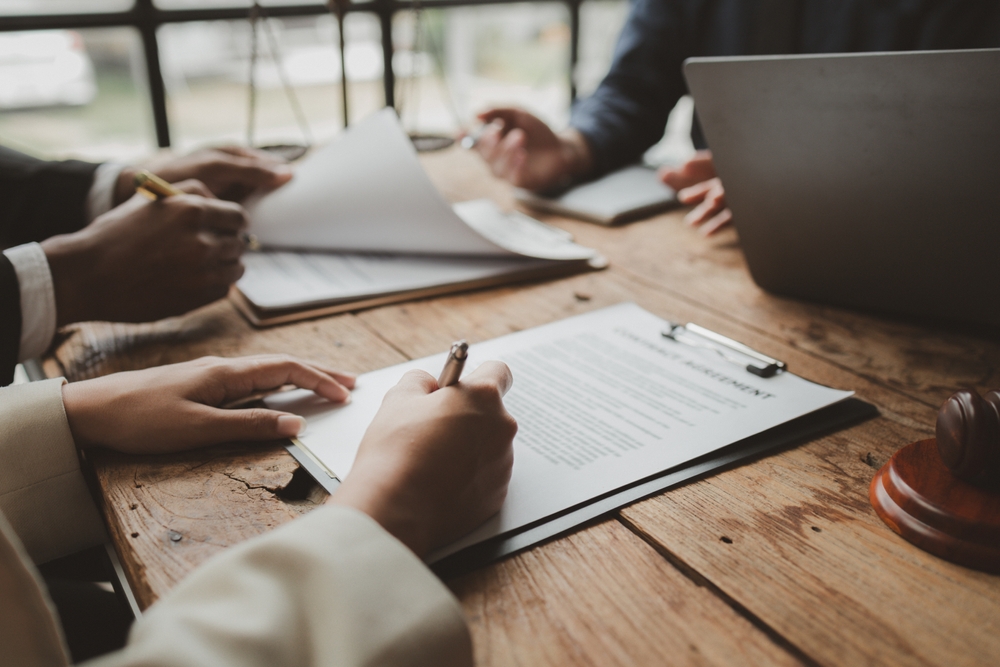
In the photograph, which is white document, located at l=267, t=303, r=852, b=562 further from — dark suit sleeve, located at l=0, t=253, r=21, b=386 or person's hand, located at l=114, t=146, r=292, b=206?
person's hand, located at l=114, t=146, r=292, b=206

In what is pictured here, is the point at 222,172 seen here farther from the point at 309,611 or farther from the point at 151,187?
the point at 309,611

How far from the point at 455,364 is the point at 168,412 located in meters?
0.25

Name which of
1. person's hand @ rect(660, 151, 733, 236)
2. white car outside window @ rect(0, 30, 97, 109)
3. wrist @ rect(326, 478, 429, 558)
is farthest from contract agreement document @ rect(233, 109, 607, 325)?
white car outside window @ rect(0, 30, 97, 109)

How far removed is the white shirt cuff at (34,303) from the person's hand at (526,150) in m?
0.75

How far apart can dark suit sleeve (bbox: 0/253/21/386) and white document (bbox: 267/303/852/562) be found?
1.04 ft

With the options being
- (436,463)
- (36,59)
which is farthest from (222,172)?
(36,59)

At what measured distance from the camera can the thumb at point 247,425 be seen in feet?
1.97

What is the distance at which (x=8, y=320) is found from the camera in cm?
76

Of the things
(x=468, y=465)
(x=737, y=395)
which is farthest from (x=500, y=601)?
(x=737, y=395)

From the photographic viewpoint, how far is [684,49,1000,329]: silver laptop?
0.67 metres

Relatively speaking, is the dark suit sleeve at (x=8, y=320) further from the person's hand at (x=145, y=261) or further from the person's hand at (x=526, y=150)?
the person's hand at (x=526, y=150)

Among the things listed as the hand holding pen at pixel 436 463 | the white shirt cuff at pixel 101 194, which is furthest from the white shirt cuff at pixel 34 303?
the hand holding pen at pixel 436 463

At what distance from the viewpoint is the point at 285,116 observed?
19.5 feet

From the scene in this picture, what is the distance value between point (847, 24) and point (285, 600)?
134 centimetres
